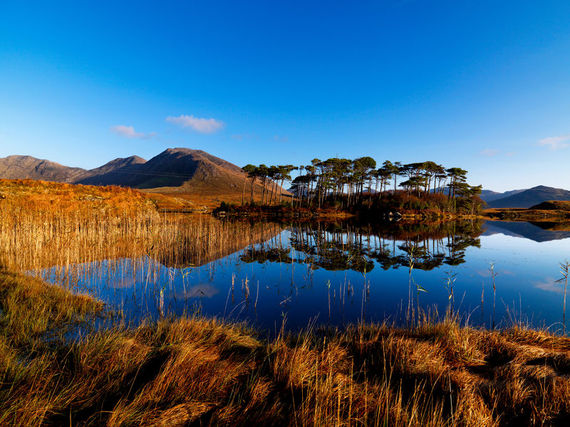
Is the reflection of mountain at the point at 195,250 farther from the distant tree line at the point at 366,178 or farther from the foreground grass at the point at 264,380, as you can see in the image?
the distant tree line at the point at 366,178

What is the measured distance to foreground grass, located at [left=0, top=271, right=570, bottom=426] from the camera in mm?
2230

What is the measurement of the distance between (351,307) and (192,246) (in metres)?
11.3

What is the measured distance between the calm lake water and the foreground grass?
5.52 ft

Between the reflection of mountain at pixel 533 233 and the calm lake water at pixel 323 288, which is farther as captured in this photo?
the reflection of mountain at pixel 533 233

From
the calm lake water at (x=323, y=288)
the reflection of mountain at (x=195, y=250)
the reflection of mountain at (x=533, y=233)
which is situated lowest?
the calm lake water at (x=323, y=288)

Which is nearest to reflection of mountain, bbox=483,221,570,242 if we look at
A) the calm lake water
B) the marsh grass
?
the calm lake water

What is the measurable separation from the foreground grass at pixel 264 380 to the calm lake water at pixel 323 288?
5.52 ft

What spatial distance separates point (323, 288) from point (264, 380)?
6300 mm

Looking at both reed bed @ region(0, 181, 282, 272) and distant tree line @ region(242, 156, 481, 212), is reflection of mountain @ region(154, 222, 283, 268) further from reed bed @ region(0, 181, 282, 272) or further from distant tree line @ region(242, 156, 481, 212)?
distant tree line @ region(242, 156, 481, 212)

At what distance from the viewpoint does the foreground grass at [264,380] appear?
2230 millimetres

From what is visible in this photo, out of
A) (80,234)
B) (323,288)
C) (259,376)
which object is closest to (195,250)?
(80,234)

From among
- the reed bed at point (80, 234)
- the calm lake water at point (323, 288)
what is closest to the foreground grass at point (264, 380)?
the calm lake water at point (323, 288)

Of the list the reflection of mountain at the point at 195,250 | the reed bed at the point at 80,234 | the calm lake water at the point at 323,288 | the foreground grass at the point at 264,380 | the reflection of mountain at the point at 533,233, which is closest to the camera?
the foreground grass at the point at 264,380

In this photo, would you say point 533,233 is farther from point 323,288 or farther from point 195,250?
point 195,250
